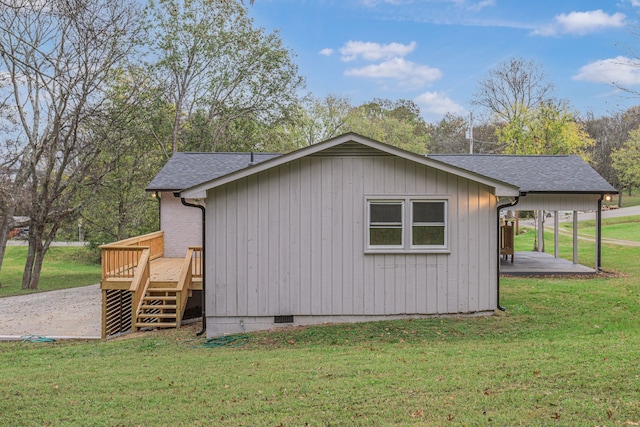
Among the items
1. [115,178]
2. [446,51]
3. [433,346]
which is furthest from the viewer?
[446,51]

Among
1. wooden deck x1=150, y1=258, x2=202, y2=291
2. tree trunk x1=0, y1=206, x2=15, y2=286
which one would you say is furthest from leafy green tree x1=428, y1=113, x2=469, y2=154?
wooden deck x1=150, y1=258, x2=202, y2=291

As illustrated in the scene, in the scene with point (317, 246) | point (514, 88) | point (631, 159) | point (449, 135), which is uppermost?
point (449, 135)

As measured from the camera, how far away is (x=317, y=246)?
856cm

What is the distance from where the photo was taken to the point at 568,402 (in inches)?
165

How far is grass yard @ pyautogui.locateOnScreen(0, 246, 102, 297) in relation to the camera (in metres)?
18.8

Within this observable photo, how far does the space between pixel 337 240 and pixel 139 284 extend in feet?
13.4

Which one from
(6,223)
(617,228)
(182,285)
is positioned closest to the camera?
(182,285)

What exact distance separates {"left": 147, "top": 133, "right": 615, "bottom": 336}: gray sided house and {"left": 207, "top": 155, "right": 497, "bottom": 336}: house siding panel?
0.02 metres

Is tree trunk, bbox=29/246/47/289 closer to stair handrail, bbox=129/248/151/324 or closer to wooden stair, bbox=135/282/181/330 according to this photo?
wooden stair, bbox=135/282/181/330

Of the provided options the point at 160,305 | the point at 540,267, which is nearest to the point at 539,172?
the point at 540,267

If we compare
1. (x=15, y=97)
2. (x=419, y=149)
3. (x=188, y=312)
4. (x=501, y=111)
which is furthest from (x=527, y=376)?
(x=419, y=149)

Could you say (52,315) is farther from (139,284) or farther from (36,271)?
(36,271)

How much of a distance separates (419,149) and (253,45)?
17.8 meters

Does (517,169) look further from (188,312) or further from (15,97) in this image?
(15,97)
